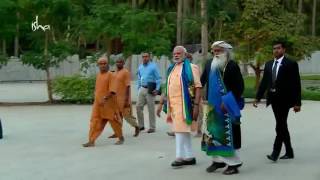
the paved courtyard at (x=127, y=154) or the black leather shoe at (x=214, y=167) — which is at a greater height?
the black leather shoe at (x=214, y=167)

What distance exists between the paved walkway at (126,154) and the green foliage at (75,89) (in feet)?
19.3

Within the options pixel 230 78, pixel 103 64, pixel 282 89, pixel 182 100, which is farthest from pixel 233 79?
pixel 103 64

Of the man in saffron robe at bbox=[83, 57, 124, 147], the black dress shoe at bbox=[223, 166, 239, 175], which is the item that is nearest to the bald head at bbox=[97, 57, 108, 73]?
the man in saffron robe at bbox=[83, 57, 124, 147]

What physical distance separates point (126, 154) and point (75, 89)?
39.4ft

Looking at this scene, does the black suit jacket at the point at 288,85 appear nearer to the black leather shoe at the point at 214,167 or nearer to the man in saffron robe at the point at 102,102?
the black leather shoe at the point at 214,167

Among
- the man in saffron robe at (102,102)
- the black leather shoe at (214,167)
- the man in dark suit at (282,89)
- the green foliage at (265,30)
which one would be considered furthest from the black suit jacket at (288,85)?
the green foliage at (265,30)

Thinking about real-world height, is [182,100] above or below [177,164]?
above

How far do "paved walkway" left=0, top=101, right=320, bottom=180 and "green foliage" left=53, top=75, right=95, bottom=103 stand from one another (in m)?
5.89

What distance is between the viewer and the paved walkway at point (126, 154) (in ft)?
28.2

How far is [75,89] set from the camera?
22.2 meters

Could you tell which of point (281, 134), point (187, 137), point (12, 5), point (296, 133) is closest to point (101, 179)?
point (187, 137)

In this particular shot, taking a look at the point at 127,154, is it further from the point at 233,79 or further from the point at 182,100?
the point at 233,79

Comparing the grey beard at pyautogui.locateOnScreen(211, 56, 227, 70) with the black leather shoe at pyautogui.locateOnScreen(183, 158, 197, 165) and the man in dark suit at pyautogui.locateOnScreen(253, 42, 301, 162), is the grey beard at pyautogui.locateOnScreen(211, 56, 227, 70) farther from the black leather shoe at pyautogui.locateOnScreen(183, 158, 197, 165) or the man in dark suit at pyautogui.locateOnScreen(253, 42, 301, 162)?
the black leather shoe at pyautogui.locateOnScreen(183, 158, 197, 165)

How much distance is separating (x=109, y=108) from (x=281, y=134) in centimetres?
333
